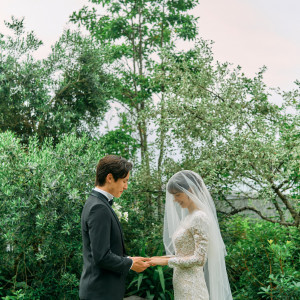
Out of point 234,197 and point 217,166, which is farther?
point 234,197

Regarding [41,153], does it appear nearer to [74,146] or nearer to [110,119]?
[74,146]

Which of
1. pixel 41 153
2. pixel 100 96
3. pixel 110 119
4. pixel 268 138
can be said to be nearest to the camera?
pixel 41 153

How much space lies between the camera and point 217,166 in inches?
235

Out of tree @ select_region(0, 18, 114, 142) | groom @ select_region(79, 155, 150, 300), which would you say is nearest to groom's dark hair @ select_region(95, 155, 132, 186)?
groom @ select_region(79, 155, 150, 300)

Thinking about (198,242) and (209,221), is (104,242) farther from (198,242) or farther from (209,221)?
(209,221)

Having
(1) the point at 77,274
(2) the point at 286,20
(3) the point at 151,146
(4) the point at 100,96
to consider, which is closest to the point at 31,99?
(4) the point at 100,96

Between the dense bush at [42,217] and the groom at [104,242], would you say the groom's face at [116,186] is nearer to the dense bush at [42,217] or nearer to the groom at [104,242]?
the groom at [104,242]

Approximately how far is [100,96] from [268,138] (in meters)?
4.03

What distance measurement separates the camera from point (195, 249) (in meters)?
3.17

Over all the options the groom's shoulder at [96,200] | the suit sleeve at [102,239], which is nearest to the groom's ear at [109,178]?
the groom's shoulder at [96,200]

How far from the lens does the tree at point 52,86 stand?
7848mm

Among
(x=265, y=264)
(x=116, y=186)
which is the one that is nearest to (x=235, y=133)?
(x=265, y=264)

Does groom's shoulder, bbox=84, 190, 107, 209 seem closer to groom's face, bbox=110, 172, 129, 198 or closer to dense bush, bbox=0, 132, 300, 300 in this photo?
groom's face, bbox=110, 172, 129, 198

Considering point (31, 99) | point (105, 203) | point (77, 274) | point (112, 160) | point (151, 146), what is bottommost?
point (77, 274)
